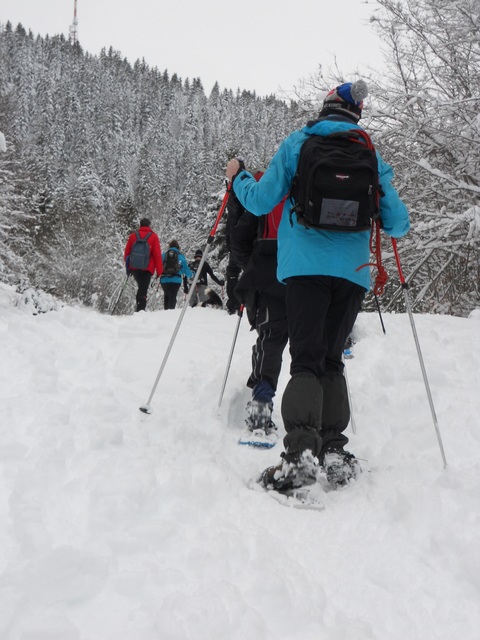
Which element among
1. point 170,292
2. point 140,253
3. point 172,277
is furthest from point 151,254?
point 170,292

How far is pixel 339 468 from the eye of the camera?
253 centimetres

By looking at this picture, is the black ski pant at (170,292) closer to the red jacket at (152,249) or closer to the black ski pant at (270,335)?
the red jacket at (152,249)

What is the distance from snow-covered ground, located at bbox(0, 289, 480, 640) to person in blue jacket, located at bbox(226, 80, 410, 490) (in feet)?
0.67

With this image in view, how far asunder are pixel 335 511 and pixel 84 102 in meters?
117

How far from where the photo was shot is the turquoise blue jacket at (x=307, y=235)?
2.46 metres

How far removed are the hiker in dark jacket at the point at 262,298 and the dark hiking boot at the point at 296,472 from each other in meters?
0.85

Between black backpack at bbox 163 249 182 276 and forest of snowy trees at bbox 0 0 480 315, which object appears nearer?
forest of snowy trees at bbox 0 0 480 315

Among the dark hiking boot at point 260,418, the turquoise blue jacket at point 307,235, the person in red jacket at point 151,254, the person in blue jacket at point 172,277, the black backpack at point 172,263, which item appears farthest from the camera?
the person in blue jacket at point 172,277

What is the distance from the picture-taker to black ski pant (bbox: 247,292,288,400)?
3.41 m

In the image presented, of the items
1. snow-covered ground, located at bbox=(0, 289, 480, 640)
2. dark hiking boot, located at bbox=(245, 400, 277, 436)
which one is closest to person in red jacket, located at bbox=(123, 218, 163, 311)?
snow-covered ground, located at bbox=(0, 289, 480, 640)

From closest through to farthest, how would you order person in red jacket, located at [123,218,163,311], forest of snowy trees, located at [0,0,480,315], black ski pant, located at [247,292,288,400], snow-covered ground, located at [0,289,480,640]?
snow-covered ground, located at [0,289,480,640]
black ski pant, located at [247,292,288,400]
forest of snowy trees, located at [0,0,480,315]
person in red jacket, located at [123,218,163,311]

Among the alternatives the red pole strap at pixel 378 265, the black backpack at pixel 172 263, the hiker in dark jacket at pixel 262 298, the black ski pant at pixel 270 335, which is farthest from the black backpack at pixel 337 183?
the black backpack at pixel 172 263

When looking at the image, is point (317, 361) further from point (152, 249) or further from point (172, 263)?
point (172, 263)

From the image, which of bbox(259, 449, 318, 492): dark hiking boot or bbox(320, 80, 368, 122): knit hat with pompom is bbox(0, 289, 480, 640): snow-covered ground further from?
bbox(320, 80, 368, 122): knit hat with pompom
